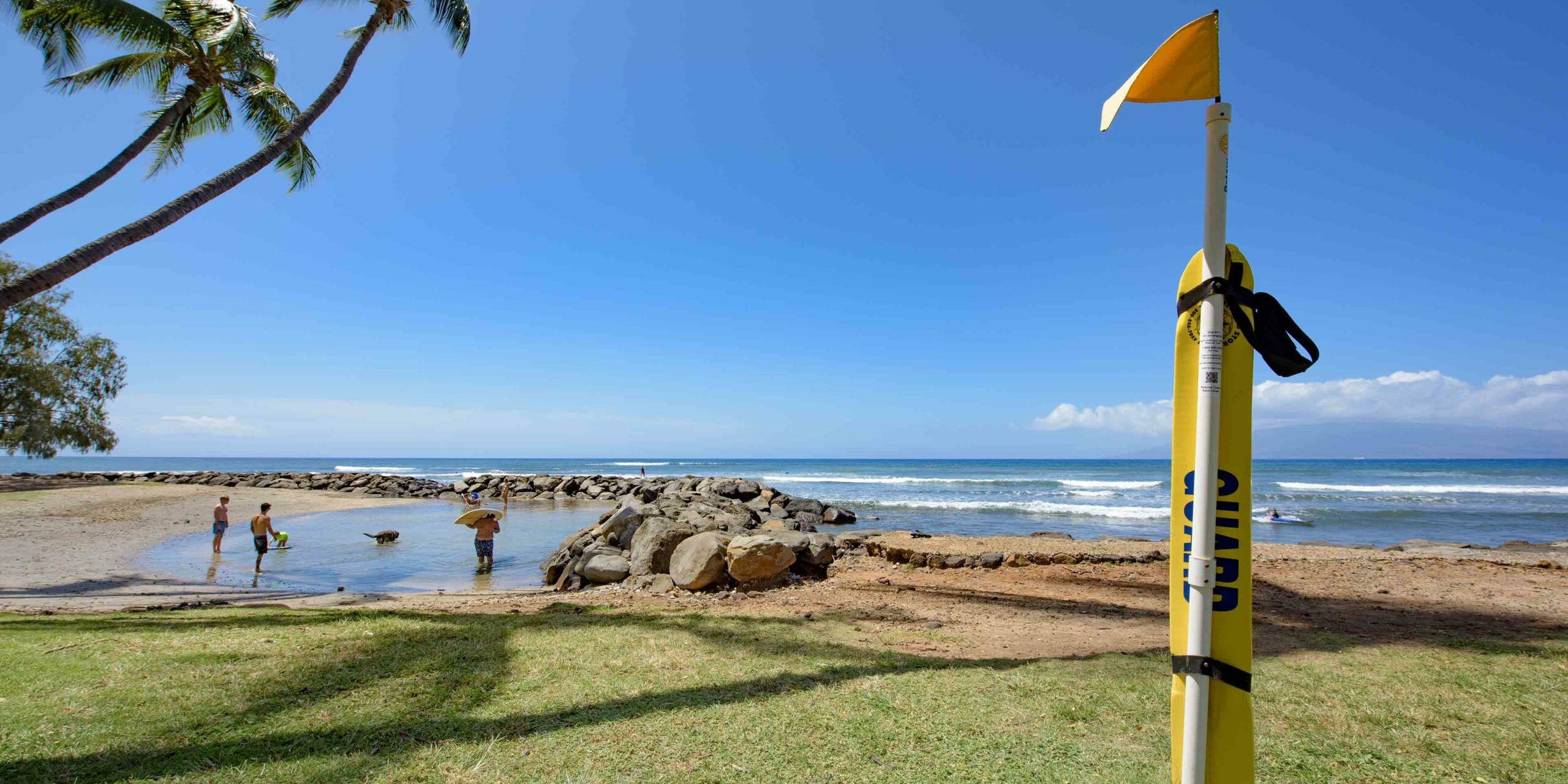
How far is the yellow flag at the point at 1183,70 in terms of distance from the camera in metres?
2.21

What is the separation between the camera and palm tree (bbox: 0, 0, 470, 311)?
232 inches

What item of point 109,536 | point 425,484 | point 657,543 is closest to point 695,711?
point 657,543

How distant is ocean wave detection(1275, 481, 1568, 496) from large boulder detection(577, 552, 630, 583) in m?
41.3

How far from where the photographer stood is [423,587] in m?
10.9

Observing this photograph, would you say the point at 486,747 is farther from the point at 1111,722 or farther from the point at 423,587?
the point at 423,587

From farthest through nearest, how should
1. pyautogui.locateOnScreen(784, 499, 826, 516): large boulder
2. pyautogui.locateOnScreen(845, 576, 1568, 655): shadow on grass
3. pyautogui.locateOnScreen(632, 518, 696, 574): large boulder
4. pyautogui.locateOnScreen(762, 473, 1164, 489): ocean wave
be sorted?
pyautogui.locateOnScreen(762, 473, 1164, 489): ocean wave < pyautogui.locateOnScreen(784, 499, 826, 516): large boulder < pyautogui.locateOnScreen(632, 518, 696, 574): large boulder < pyautogui.locateOnScreen(845, 576, 1568, 655): shadow on grass

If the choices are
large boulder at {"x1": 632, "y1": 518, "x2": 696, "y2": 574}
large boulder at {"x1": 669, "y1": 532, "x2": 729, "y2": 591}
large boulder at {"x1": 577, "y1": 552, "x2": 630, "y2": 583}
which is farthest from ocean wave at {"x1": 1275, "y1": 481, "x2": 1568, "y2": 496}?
large boulder at {"x1": 577, "y1": 552, "x2": 630, "y2": 583}

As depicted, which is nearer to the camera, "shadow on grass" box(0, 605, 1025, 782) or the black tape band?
the black tape band

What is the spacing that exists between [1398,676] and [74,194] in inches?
506

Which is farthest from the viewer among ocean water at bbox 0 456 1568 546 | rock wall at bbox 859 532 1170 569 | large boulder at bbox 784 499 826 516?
large boulder at bbox 784 499 826 516

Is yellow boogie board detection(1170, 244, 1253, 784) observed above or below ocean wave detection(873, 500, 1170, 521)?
above

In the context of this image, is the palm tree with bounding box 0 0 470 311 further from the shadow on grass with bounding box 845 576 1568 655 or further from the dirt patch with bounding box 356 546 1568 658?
the shadow on grass with bounding box 845 576 1568 655

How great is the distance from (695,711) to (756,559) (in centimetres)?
469

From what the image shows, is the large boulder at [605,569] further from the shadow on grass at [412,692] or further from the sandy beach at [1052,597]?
the shadow on grass at [412,692]
